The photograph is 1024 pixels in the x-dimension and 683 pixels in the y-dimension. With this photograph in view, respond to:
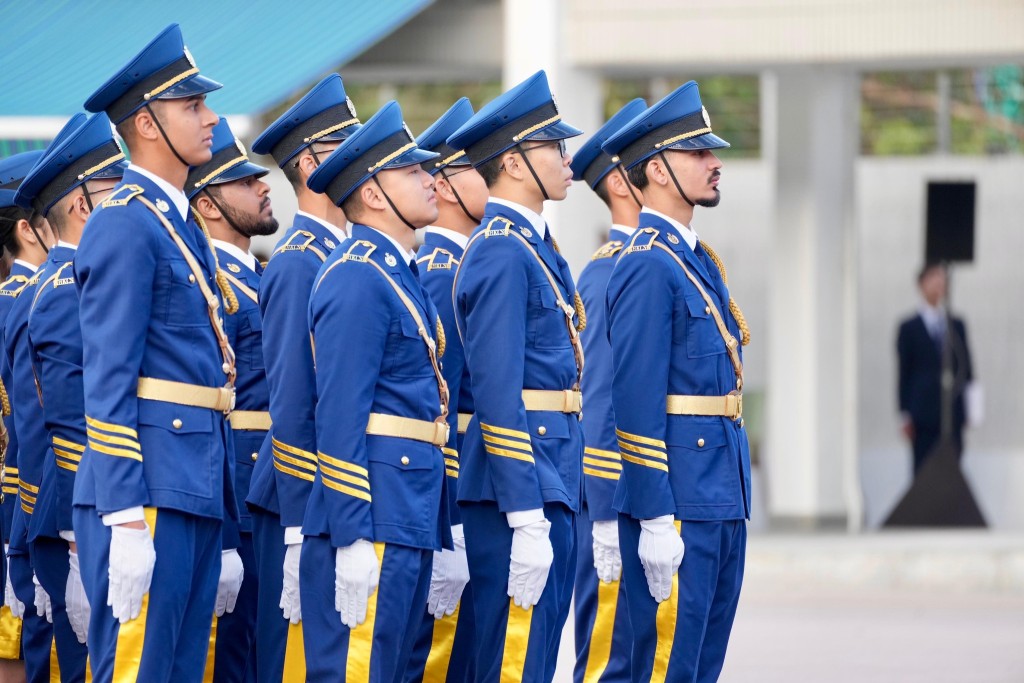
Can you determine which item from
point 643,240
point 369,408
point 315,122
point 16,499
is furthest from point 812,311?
point 369,408

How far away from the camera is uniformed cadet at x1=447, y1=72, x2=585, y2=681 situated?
495 cm

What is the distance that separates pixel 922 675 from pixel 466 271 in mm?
3662

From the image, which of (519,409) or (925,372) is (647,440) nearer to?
(519,409)

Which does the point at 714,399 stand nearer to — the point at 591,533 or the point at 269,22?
the point at 591,533

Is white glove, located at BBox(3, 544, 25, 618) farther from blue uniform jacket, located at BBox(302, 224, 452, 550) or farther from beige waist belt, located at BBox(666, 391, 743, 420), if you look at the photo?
beige waist belt, located at BBox(666, 391, 743, 420)

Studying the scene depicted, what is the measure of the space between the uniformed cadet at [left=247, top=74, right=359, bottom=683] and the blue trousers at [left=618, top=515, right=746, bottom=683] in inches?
40.7

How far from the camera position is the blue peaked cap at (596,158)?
6777 millimetres

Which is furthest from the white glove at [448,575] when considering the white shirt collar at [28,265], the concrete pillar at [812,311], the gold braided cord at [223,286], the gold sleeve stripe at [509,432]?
the concrete pillar at [812,311]

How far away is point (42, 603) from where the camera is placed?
17.6ft

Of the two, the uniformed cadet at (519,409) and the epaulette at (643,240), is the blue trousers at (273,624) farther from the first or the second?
the epaulette at (643,240)

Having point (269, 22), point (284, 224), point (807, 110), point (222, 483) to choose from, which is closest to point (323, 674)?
point (222, 483)

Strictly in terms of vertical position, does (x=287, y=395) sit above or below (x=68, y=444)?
above

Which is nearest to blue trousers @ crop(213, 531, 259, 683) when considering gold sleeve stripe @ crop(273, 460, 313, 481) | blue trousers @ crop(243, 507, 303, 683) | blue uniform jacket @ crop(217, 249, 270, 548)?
blue uniform jacket @ crop(217, 249, 270, 548)

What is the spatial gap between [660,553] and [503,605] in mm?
526
